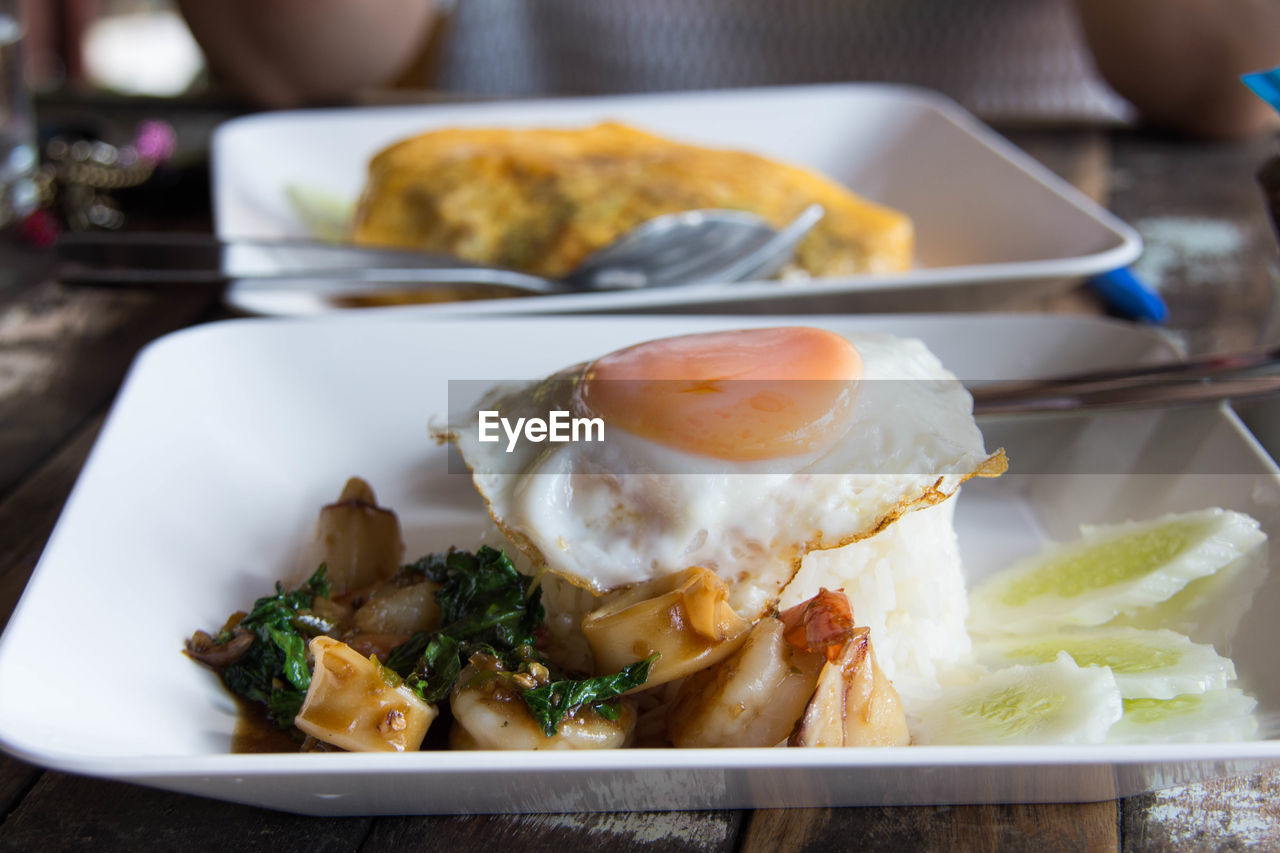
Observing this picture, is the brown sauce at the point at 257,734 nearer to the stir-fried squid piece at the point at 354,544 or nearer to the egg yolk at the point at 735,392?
the stir-fried squid piece at the point at 354,544

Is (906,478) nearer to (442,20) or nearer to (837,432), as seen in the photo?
(837,432)

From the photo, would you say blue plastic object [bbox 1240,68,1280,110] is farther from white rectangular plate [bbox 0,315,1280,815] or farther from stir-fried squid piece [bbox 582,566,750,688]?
stir-fried squid piece [bbox 582,566,750,688]

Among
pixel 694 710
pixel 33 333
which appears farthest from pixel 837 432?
pixel 33 333

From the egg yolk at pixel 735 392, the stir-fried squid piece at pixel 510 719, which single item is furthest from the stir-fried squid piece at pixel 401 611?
the egg yolk at pixel 735 392

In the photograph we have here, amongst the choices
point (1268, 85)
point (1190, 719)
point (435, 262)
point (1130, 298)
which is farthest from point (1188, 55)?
point (1190, 719)

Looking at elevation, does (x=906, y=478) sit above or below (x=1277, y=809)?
above

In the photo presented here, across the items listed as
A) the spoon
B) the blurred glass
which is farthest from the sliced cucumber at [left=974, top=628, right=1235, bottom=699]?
the blurred glass

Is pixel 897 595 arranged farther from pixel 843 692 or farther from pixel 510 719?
pixel 510 719
